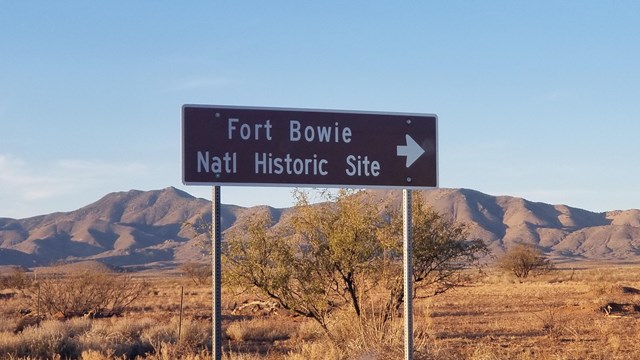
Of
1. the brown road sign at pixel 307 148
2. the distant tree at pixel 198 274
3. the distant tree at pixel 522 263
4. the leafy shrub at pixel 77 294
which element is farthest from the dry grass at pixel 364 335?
the distant tree at pixel 198 274

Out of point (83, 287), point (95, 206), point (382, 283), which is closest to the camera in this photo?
point (382, 283)

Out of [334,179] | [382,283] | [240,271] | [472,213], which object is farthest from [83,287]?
[472,213]

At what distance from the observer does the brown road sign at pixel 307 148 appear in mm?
7000

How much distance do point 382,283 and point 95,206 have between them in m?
179

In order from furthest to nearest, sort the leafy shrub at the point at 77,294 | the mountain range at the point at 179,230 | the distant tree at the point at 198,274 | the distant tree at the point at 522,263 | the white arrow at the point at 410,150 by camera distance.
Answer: the mountain range at the point at 179,230 < the distant tree at the point at 198,274 < the distant tree at the point at 522,263 < the leafy shrub at the point at 77,294 < the white arrow at the point at 410,150

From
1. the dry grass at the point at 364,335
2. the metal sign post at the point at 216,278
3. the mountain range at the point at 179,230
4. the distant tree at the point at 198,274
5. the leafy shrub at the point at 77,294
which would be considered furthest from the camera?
the mountain range at the point at 179,230

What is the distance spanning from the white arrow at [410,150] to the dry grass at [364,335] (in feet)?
11.8

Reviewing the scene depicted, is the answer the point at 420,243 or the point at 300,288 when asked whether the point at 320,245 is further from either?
the point at 420,243

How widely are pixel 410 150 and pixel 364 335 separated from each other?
476 centimetres

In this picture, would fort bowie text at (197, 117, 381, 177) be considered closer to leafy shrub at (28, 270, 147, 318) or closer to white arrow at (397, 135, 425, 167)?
white arrow at (397, 135, 425, 167)

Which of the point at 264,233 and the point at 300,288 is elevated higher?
the point at 264,233

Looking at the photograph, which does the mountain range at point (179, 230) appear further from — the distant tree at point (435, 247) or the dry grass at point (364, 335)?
the distant tree at point (435, 247)

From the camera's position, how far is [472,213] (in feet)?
523

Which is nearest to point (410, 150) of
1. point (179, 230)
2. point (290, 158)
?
point (290, 158)
